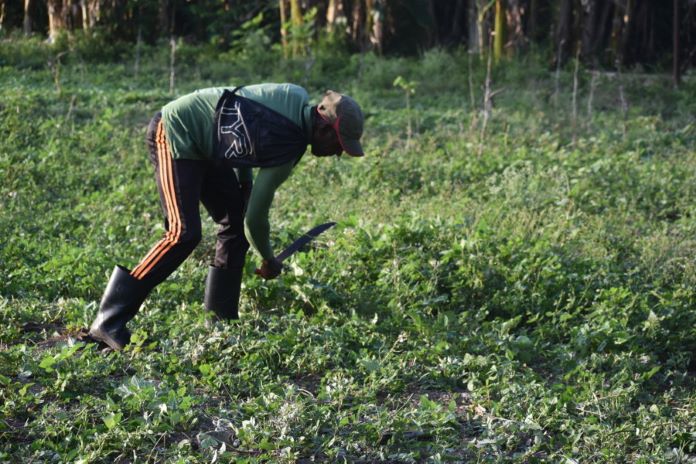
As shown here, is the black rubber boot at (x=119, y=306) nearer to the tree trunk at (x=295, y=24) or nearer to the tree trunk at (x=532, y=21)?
the tree trunk at (x=295, y=24)

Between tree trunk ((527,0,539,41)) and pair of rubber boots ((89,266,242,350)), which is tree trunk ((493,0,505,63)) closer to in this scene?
tree trunk ((527,0,539,41))

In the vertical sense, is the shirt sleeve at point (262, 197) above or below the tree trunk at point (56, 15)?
below

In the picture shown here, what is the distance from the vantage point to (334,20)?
1717 cm

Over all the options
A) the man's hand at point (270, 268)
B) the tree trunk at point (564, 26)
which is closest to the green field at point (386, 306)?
the man's hand at point (270, 268)

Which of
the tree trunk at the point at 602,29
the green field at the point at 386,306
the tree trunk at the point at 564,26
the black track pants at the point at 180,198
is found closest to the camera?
the green field at the point at 386,306

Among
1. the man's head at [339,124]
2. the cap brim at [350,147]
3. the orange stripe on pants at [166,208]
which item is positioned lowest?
the orange stripe on pants at [166,208]

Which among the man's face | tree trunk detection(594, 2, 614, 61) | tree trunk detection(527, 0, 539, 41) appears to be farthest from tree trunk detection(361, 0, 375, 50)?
the man's face

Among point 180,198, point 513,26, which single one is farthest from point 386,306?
point 513,26

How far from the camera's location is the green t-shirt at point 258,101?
5254 millimetres

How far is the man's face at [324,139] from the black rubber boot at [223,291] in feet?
3.39

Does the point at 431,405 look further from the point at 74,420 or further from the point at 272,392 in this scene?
the point at 74,420

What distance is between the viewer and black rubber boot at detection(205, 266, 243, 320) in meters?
5.95

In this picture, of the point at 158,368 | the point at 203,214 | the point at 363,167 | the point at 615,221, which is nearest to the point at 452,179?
the point at 363,167

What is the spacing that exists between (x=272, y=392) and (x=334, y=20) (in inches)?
504
